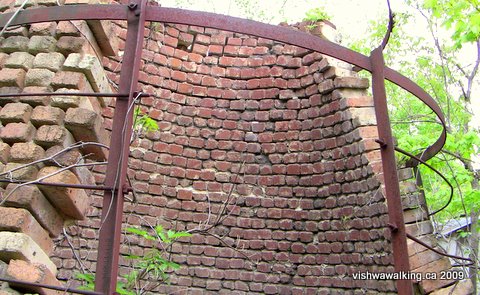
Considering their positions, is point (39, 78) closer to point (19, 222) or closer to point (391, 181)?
point (19, 222)

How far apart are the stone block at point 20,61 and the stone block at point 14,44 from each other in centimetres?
5

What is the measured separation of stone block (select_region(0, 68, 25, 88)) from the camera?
7.98 feet

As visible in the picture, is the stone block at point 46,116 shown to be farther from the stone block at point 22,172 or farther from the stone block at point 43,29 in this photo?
the stone block at point 43,29

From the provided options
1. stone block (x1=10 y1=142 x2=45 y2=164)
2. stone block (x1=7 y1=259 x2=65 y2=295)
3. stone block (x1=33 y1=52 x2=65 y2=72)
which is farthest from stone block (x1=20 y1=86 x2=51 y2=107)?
stone block (x1=7 y1=259 x2=65 y2=295)

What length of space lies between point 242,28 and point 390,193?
3.30ft

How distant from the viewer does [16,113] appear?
2.31 metres

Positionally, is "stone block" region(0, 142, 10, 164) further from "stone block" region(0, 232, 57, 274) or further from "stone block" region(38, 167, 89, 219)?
"stone block" region(0, 232, 57, 274)

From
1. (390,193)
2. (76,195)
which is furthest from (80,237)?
(390,193)

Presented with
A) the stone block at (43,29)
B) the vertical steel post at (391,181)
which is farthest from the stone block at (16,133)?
the vertical steel post at (391,181)

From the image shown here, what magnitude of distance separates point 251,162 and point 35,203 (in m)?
2.48

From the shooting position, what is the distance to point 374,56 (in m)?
2.35

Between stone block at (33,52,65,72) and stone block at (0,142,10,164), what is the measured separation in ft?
1.52

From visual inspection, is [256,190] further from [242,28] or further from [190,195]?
[242,28]

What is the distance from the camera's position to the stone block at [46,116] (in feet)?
7.57
